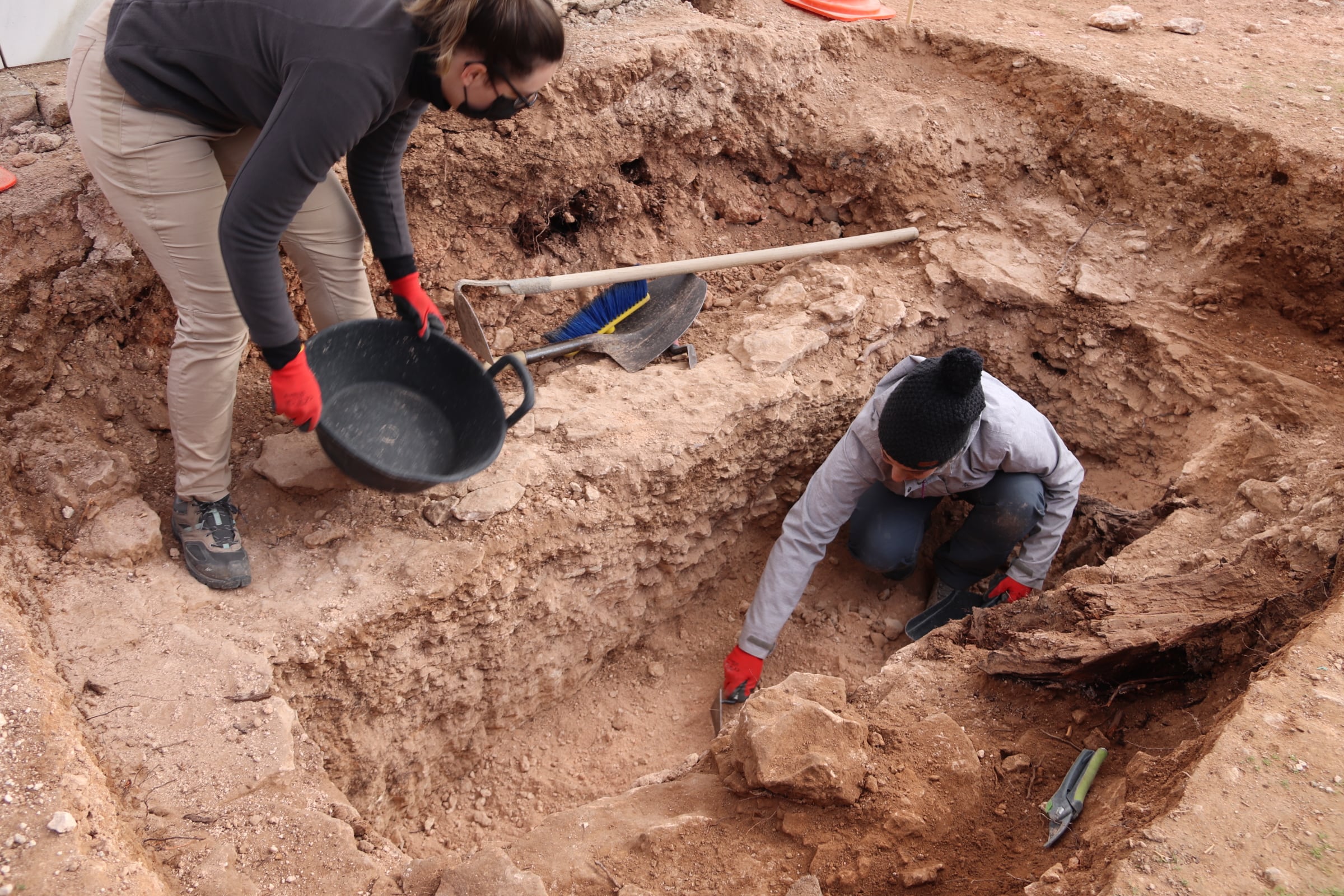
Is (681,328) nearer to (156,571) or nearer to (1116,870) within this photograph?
(156,571)

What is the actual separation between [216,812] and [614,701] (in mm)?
1608

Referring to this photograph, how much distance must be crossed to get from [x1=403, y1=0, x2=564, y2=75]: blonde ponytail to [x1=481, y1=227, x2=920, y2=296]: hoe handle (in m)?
1.42

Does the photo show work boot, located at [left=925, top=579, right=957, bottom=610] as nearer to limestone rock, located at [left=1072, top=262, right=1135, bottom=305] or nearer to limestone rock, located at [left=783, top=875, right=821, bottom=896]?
limestone rock, located at [left=1072, top=262, right=1135, bottom=305]

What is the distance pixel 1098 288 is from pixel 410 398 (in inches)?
112

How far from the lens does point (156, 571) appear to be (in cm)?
239

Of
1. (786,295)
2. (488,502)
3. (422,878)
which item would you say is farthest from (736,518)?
(422,878)

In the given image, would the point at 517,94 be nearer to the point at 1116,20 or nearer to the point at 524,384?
the point at 524,384

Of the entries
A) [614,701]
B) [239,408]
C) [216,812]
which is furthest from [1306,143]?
[216,812]

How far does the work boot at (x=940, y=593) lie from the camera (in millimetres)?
3543

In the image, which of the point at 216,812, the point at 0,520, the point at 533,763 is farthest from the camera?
the point at 533,763

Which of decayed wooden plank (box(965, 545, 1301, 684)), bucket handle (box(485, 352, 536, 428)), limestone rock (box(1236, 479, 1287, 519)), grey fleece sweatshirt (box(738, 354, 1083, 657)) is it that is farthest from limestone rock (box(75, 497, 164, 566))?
limestone rock (box(1236, 479, 1287, 519))

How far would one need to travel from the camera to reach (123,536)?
2.38 meters

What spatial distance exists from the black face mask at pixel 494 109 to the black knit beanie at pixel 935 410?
4.51ft

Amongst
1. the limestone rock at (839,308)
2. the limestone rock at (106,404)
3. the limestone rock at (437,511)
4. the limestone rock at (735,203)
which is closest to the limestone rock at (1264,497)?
the limestone rock at (839,308)
